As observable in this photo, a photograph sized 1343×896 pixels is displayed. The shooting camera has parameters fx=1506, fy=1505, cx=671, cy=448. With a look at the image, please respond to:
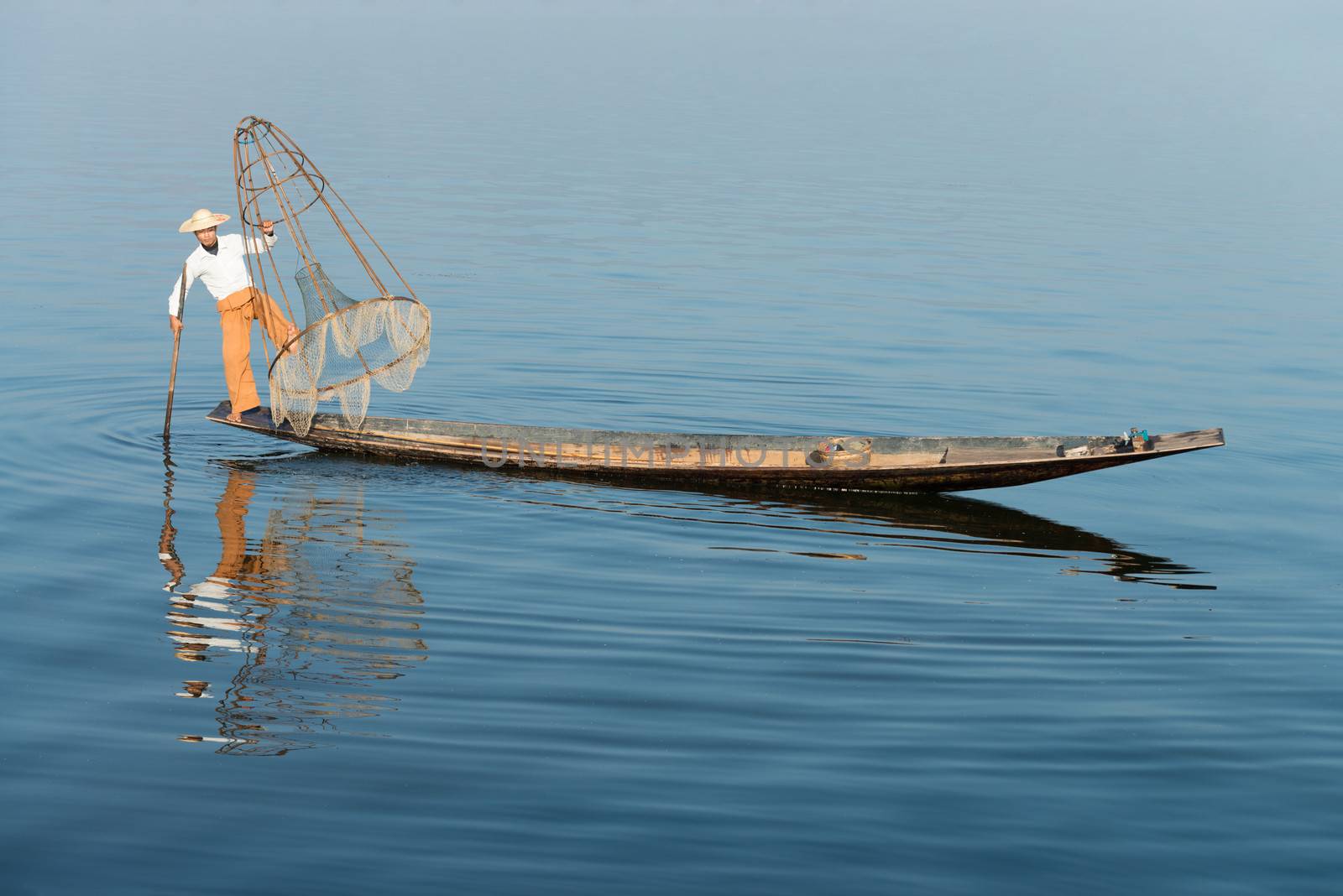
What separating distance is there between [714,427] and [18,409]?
18.6ft

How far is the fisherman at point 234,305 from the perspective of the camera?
36.2 ft

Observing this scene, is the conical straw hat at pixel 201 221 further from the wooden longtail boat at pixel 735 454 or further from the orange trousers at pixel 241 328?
the wooden longtail boat at pixel 735 454

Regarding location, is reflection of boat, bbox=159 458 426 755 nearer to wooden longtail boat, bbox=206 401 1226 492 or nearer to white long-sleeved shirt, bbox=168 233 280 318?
wooden longtail boat, bbox=206 401 1226 492

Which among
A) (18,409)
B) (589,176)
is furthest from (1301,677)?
(589,176)

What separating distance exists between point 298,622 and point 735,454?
3634mm

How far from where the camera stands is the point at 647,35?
83438 mm

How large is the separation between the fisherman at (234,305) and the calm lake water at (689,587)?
1.91 ft

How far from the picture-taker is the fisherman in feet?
36.2

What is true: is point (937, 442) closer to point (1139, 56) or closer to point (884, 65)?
point (884, 65)

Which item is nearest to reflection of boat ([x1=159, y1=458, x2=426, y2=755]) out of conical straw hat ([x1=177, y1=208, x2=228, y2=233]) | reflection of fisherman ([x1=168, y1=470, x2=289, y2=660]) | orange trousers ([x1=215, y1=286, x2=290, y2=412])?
reflection of fisherman ([x1=168, y1=470, x2=289, y2=660])

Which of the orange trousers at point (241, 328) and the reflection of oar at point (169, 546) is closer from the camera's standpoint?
the reflection of oar at point (169, 546)

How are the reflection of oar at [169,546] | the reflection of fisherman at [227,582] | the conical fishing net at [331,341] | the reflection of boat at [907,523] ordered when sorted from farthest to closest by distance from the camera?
the conical fishing net at [331,341]
the reflection of boat at [907,523]
the reflection of oar at [169,546]
the reflection of fisherman at [227,582]

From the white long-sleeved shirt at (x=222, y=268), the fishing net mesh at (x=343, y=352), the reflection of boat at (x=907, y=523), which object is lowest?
the reflection of boat at (x=907, y=523)

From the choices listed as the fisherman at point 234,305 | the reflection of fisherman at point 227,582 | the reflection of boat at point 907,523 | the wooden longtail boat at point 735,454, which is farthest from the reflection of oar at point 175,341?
the reflection of boat at point 907,523
